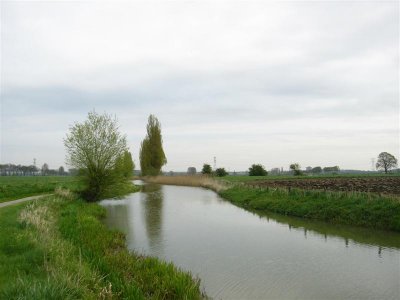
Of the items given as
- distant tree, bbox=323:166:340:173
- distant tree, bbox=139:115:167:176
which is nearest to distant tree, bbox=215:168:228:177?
distant tree, bbox=139:115:167:176

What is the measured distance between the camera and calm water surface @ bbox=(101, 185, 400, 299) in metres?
7.70

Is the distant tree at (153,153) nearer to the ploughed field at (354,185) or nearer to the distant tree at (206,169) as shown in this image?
the distant tree at (206,169)

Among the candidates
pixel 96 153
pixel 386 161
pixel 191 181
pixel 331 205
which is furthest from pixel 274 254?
pixel 386 161

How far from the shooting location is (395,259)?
9.99 m

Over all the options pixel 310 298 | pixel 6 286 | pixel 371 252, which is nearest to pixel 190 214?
pixel 371 252

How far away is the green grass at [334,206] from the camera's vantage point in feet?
47.0

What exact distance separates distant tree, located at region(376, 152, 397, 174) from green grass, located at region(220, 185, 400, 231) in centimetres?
6426

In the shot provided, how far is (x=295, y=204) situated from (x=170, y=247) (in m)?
10.0

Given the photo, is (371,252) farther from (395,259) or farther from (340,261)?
(340,261)

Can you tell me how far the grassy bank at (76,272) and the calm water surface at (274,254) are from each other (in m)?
1.01

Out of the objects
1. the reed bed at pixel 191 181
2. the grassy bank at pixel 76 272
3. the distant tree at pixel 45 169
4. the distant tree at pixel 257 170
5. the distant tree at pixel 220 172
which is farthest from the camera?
the distant tree at pixel 45 169

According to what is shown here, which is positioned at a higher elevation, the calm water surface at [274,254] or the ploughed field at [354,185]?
the ploughed field at [354,185]

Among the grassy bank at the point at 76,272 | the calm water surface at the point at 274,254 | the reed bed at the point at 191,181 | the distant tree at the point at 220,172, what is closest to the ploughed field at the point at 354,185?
the calm water surface at the point at 274,254

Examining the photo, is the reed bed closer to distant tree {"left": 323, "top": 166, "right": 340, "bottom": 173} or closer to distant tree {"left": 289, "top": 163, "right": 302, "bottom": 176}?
distant tree {"left": 289, "top": 163, "right": 302, "bottom": 176}
